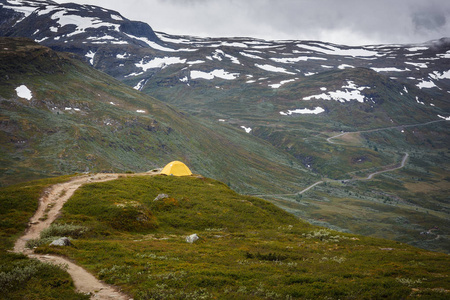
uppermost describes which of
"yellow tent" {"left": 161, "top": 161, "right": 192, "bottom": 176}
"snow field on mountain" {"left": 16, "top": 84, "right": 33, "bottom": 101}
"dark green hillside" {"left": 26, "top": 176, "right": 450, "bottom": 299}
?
"snow field on mountain" {"left": 16, "top": 84, "right": 33, "bottom": 101}

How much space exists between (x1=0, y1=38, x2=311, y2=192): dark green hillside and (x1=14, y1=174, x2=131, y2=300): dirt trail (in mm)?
58402

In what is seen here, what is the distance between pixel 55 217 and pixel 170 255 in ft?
63.8

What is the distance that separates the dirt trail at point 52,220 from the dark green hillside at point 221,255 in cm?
91

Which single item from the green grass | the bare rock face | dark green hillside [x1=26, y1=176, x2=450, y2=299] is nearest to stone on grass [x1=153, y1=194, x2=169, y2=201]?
dark green hillside [x1=26, y1=176, x2=450, y2=299]

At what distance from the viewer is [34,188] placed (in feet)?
148

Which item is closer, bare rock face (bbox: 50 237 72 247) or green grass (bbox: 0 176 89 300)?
green grass (bbox: 0 176 89 300)

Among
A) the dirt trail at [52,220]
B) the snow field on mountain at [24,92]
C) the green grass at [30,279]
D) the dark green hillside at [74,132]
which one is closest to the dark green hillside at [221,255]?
the dirt trail at [52,220]

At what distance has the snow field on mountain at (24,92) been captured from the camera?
5635 inches

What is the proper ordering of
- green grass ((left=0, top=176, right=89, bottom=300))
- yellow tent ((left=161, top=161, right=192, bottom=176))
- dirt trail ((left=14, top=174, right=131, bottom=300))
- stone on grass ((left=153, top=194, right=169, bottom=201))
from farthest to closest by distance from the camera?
yellow tent ((left=161, top=161, right=192, bottom=176)) < stone on grass ((left=153, top=194, right=169, bottom=201)) < dirt trail ((left=14, top=174, right=131, bottom=300)) < green grass ((left=0, top=176, right=89, bottom=300))

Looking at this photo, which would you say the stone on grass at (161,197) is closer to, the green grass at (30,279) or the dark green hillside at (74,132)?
the green grass at (30,279)

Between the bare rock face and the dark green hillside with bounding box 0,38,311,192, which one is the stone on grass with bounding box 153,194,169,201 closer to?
the bare rock face

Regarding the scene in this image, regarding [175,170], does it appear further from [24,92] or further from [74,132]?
[24,92]

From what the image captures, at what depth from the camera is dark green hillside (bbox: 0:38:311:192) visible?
114m

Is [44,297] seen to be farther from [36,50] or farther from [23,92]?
[36,50]
